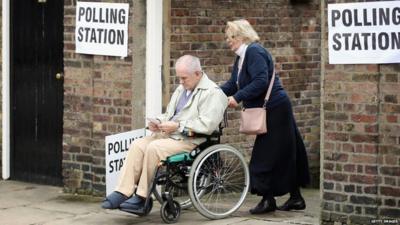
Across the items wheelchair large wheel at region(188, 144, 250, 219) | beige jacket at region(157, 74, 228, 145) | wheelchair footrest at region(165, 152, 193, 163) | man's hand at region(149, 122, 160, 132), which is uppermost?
beige jacket at region(157, 74, 228, 145)

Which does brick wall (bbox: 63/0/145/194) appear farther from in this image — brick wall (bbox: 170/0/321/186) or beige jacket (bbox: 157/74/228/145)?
beige jacket (bbox: 157/74/228/145)

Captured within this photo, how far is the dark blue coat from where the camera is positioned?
8.09m

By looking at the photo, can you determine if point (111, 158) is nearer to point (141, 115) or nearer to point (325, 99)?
point (141, 115)

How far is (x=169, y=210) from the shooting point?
799 cm

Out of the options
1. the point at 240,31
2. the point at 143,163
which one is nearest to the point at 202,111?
the point at 143,163

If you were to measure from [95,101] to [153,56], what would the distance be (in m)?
0.86

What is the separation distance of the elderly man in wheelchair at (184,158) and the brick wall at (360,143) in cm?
85

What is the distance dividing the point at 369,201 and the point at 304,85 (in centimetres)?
358

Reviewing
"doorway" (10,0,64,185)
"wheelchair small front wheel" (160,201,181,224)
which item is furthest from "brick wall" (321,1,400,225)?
"doorway" (10,0,64,185)

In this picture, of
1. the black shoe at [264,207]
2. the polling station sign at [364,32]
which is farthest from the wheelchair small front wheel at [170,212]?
the polling station sign at [364,32]

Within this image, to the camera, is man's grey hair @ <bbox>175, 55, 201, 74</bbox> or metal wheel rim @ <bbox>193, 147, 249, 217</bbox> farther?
man's grey hair @ <bbox>175, 55, 201, 74</bbox>

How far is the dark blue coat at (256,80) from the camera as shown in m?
8.09

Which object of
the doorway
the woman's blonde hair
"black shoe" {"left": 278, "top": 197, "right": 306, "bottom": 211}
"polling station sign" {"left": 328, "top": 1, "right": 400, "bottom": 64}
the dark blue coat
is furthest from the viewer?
the doorway

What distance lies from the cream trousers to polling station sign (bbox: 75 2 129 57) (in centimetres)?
160
